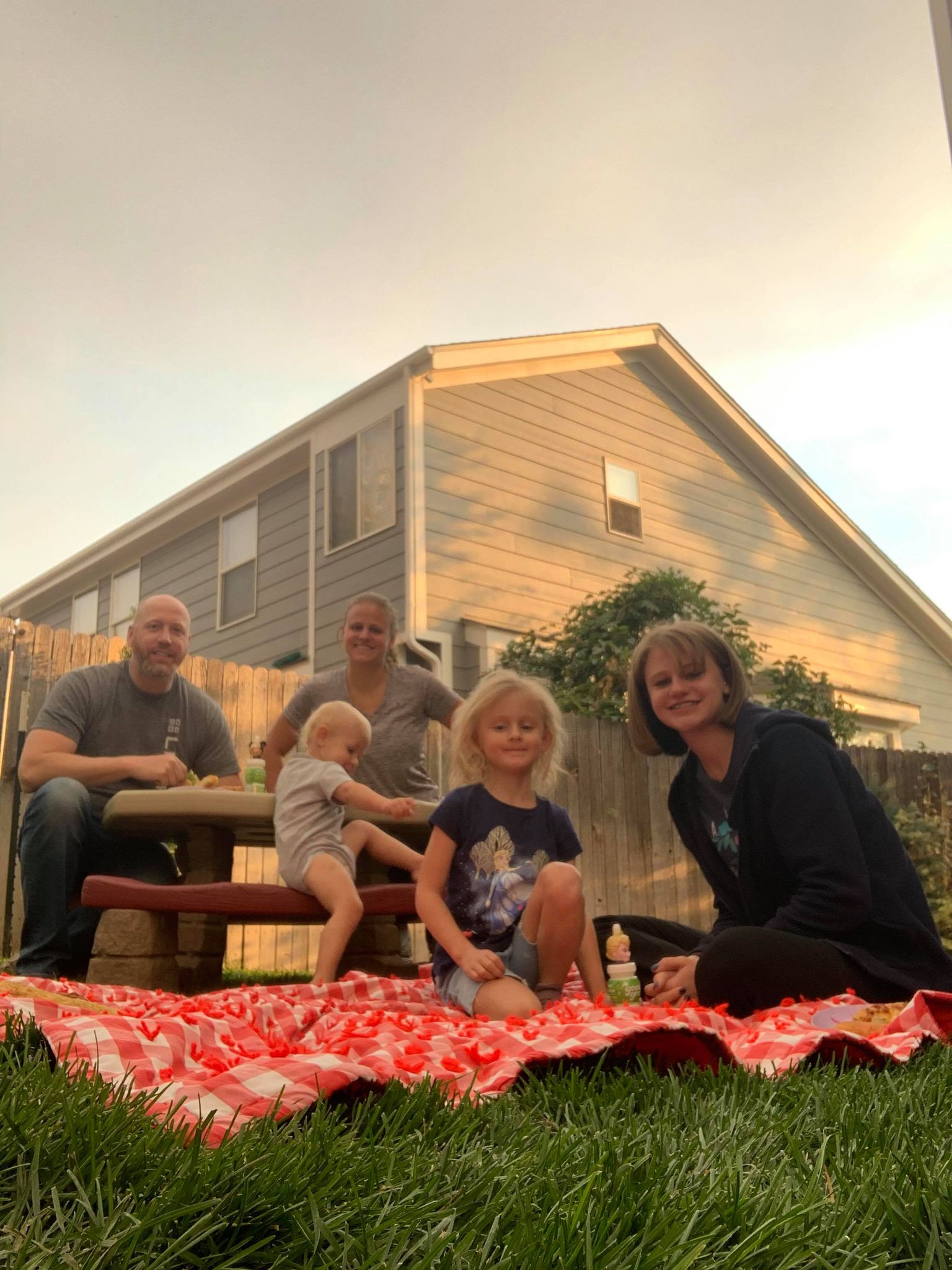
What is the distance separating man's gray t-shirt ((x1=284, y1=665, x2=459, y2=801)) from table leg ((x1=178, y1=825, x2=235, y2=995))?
862 mm

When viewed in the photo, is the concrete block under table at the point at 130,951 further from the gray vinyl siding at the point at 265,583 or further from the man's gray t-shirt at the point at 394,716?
the gray vinyl siding at the point at 265,583

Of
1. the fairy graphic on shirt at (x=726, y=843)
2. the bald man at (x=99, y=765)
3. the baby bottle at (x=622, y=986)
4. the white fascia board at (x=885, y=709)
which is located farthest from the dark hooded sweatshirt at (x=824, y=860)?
the white fascia board at (x=885, y=709)

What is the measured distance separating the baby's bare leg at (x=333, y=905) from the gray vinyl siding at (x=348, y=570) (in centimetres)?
609

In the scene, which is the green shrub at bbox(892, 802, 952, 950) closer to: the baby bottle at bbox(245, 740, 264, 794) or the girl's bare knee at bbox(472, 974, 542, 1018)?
the baby bottle at bbox(245, 740, 264, 794)

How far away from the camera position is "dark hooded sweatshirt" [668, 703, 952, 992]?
308cm

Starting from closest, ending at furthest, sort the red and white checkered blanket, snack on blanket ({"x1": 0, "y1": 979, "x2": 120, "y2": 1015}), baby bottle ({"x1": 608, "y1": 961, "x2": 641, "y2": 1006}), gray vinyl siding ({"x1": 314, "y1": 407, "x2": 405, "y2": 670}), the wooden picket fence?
1. the red and white checkered blanket
2. snack on blanket ({"x1": 0, "y1": 979, "x2": 120, "y2": 1015})
3. baby bottle ({"x1": 608, "y1": 961, "x2": 641, "y2": 1006})
4. the wooden picket fence
5. gray vinyl siding ({"x1": 314, "y1": 407, "x2": 405, "y2": 670})

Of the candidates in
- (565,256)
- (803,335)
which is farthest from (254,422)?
(803,335)

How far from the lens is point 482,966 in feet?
10.3

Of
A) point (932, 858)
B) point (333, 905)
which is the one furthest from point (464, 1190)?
point (932, 858)

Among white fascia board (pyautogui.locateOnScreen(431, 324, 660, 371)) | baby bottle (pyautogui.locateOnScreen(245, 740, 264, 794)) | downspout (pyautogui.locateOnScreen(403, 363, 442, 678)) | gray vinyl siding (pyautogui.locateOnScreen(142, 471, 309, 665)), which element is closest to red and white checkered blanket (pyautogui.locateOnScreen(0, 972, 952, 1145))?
baby bottle (pyautogui.locateOnScreen(245, 740, 264, 794))

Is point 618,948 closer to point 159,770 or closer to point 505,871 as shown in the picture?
point 505,871

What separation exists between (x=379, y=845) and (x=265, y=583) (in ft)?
26.8

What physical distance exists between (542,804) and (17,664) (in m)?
4.30

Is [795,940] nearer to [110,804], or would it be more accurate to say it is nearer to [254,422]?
[110,804]
